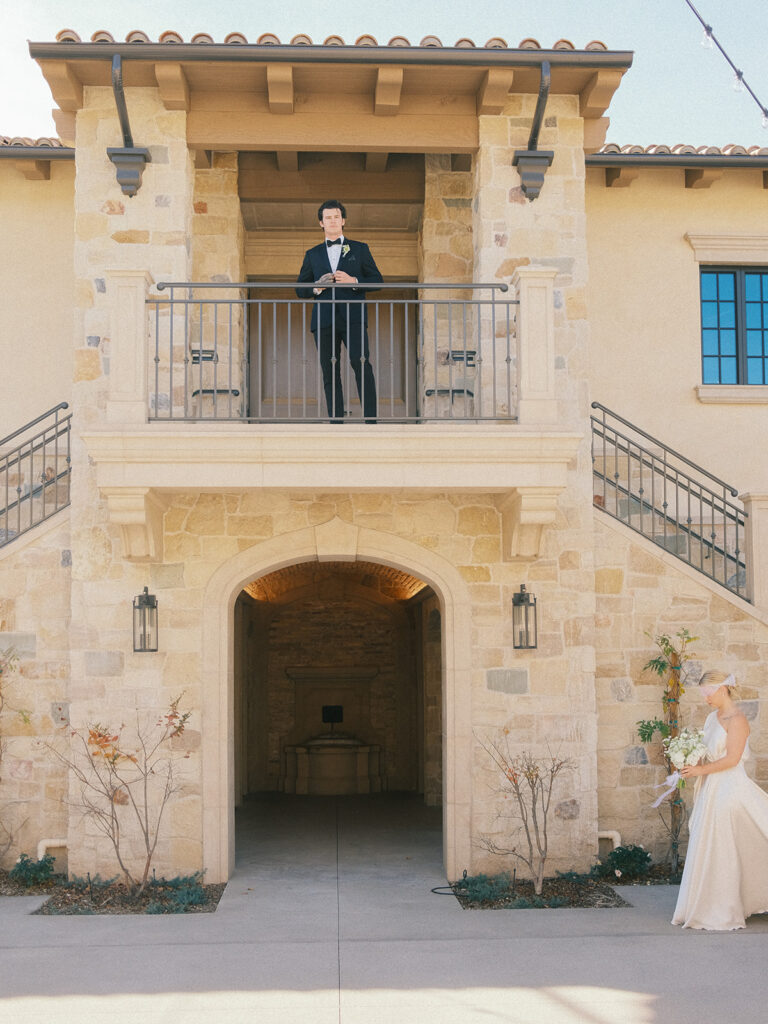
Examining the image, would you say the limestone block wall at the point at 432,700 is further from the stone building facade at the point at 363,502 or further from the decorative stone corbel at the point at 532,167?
the decorative stone corbel at the point at 532,167

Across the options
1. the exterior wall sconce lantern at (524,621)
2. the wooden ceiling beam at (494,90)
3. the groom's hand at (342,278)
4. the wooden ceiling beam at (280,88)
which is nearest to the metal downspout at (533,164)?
the wooden ceiling beam at (494,90)

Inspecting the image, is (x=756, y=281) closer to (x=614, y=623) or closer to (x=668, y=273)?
(x=668, y=273)

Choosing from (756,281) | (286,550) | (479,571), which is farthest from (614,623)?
(756,281)

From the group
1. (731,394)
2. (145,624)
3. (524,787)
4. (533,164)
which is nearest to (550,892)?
(524,787)

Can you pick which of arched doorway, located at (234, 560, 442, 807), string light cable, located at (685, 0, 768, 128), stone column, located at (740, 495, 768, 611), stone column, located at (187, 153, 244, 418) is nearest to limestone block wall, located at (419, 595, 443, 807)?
arched doorway, located at (234, 560, 442, 807)

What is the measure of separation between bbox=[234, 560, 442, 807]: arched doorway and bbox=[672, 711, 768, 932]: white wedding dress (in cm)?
649

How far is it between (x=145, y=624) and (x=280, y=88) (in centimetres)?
472

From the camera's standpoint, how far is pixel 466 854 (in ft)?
29.4

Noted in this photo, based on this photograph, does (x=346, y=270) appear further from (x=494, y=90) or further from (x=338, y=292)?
(x=494, y=90)

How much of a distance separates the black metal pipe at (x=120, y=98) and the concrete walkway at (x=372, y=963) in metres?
6.38

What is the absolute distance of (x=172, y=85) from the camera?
9055mm

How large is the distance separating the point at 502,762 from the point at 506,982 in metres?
2.84

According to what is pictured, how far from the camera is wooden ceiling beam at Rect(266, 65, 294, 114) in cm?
889

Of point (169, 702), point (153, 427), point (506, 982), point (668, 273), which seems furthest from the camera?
point (668, 273)
